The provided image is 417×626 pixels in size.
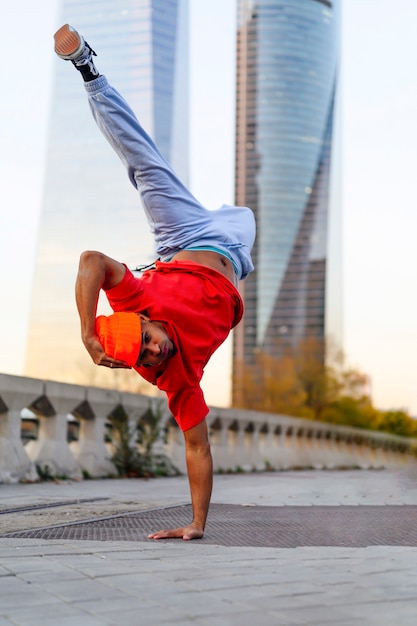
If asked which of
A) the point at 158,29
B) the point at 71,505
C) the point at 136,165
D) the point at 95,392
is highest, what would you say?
the point at 158,29

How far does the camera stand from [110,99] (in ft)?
15.5

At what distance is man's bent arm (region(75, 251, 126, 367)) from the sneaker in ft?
3.99

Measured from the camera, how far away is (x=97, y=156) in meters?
151

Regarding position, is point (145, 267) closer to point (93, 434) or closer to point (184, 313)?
point (184, 313)

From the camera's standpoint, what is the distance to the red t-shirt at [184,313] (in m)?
4.32

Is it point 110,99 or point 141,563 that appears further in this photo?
point 110,99

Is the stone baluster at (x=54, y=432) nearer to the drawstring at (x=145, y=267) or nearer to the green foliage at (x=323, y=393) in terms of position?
the drawstring at (x=145, y=267)

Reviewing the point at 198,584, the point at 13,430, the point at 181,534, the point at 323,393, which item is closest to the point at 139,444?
the point at 13,430

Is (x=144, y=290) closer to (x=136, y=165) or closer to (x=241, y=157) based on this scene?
(x=136, y=165)

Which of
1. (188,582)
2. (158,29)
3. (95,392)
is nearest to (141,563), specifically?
(188,582)

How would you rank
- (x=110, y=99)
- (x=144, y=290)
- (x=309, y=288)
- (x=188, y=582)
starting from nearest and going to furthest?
(x=188, y=582)
(x=144, y=290)
(x=110, y=99)
(x=309, y=288)

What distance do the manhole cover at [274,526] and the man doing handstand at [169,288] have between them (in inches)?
11.0

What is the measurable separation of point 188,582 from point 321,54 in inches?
7037

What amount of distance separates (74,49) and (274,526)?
2.84 meters
